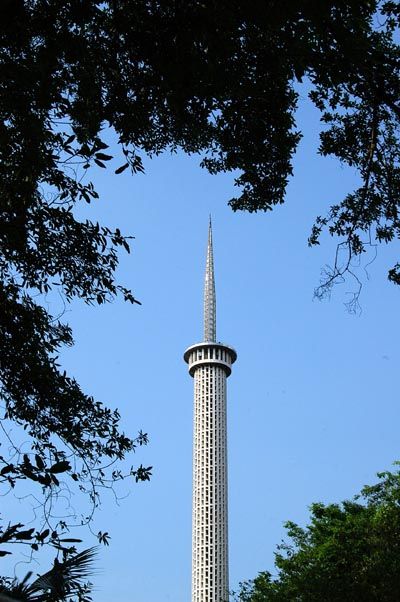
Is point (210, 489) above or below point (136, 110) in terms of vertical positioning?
above

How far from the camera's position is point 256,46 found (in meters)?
7.80

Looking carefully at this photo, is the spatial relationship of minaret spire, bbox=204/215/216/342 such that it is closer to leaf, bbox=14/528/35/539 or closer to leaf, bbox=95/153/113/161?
leaf, bbox=95/153/113/161

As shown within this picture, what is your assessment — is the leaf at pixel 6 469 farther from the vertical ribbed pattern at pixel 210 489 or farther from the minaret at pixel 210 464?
the vertical ribbed pattern at pixel 210 489

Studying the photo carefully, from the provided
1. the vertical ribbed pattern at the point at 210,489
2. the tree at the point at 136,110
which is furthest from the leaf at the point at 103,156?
the vertical ribbed pattern at the point at 210,489

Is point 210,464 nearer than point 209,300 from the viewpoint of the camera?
Yes

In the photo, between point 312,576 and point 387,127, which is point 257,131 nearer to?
point 387,127

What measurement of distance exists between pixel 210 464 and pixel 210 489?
8.59 ft

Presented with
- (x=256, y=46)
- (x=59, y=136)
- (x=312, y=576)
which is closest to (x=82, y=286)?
(x=59, y=136)

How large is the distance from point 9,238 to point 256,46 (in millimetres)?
2919

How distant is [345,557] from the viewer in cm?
2173

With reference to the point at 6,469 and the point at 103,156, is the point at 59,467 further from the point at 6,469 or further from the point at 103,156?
the point at 103,156

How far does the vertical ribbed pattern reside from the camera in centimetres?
8231

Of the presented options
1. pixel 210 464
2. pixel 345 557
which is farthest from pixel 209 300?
pixel 345 557

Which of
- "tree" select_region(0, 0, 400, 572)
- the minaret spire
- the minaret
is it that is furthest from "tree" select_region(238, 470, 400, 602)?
the minaret spire
